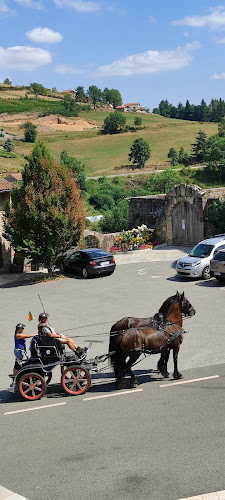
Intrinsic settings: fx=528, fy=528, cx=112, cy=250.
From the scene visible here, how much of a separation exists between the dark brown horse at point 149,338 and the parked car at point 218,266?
32.3ft

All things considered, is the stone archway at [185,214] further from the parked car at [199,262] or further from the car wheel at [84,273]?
the car wheel at [84,273]

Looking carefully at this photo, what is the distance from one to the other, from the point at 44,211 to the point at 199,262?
7511 millimetres

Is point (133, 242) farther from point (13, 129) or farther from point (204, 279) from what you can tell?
point (13, 129)

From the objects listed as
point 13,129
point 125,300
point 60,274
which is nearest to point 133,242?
point 60,274

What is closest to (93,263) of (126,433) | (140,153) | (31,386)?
(31,386)

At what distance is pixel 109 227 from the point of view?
5144 centimetres

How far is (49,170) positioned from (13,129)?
111447 mm

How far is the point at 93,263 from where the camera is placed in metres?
24.5

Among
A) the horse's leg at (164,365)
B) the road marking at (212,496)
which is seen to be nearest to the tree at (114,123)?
the horse's leg at (164,365)

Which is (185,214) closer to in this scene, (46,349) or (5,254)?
(5,254)

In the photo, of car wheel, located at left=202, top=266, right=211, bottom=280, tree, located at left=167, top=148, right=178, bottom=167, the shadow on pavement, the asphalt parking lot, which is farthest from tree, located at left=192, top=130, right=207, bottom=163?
the shadow on pavement

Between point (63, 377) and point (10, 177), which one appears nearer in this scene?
point (63, 377)

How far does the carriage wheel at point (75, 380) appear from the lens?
10617 mm

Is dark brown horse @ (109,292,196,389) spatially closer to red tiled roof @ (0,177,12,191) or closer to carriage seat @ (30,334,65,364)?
carriage seat @ (30,334,65,364)
